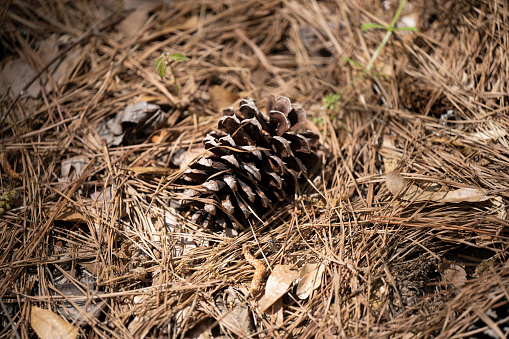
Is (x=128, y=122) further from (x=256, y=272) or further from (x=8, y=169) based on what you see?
(x=256, y=272)

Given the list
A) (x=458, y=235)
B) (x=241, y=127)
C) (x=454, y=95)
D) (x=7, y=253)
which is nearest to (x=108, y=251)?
(x=7, y=253)

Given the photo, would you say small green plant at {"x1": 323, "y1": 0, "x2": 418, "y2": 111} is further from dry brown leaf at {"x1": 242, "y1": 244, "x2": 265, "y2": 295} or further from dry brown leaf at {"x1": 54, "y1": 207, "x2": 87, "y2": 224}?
dry brown leaf at {"x1": 54, "y1": 207, "x2": 87, "y2": 224}

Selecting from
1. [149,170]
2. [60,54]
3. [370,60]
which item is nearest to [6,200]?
[149,170]

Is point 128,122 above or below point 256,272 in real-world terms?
above

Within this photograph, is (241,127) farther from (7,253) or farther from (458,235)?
(7,253)

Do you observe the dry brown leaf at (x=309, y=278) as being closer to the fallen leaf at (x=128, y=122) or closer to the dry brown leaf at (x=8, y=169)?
the fallen leaf at (x=128, y=122)

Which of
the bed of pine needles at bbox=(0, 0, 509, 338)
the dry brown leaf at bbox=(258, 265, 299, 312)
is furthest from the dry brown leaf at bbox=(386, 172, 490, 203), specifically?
the dry brown leaf at bbox=(258, 265, 299, 312)
